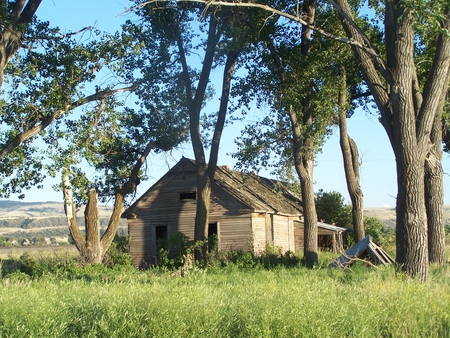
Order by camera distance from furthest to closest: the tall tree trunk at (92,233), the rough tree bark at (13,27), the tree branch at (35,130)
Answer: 1. the tall tree trunk at (92,233)
2. the tree branch at (35,130)
3. the rough tree bark at (13,27)

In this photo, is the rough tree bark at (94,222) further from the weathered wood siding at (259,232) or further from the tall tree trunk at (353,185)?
the tall tree trunk at (353,185)

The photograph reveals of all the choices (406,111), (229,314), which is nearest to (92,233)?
(406,111)

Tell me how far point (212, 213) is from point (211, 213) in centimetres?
6

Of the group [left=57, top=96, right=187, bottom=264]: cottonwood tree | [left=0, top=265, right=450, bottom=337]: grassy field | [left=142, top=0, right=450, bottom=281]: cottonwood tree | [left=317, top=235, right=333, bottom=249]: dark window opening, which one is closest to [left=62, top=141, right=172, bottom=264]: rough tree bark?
[left=57, top=96, right=187, bottom=264]: cottonwood tree

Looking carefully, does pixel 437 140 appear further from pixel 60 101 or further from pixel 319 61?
pixel 60 101

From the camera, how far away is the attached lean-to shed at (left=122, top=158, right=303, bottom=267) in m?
30.0

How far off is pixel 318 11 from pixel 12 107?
1331cm

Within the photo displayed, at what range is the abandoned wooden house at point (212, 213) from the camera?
98.5 feet

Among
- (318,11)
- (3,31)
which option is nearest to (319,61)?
(318,11)

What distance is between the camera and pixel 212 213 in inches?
1208

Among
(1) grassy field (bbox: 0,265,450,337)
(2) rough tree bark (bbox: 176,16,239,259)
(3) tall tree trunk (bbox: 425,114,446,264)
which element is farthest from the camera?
(2) rough tree bark (bbox: 176,16,239,259)

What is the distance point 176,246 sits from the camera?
87.8ft

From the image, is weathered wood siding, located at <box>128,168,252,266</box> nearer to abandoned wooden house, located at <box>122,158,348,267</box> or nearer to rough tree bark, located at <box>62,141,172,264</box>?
→ abandoned wooden house, located at <box>122,158,348,267</box>

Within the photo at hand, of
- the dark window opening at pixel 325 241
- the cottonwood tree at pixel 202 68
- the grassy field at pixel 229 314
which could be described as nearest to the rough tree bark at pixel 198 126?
the cottonwood tree at pixel 202 68
